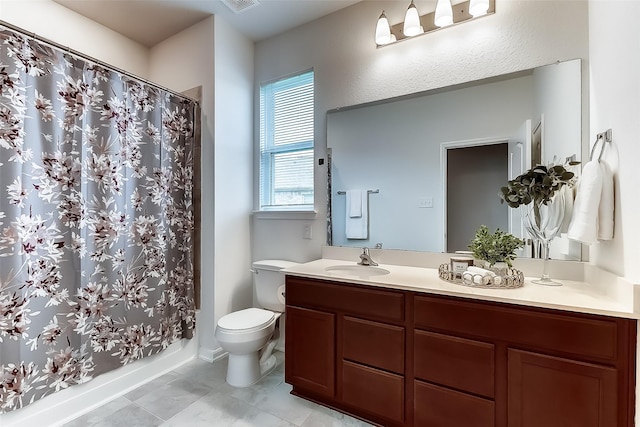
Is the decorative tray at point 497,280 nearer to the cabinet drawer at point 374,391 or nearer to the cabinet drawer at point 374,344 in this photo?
the cabinet drawer at point 374,344

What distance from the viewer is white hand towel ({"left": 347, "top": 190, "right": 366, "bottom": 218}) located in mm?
2221

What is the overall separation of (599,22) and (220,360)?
3207 millimetres

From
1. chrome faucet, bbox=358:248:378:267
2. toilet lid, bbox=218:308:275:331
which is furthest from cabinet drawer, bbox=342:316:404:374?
toilet lid, bbox=218:308:275:331

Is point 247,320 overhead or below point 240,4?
below

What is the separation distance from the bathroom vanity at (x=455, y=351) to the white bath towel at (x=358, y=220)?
375 millimetres

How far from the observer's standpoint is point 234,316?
219 centimetres

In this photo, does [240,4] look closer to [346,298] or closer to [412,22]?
[412,22]

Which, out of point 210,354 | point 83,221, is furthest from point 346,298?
point 83,221

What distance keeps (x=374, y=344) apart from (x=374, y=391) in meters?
0.26

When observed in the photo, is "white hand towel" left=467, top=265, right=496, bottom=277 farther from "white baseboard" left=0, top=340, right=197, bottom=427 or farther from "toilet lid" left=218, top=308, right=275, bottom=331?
"white baseboard" left=0, top=340, right=197, bottom=427

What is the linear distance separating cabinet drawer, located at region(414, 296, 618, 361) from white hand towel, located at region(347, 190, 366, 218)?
89 cm

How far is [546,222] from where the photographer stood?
153cm

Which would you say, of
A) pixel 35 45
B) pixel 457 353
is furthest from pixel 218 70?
pixel 457 353

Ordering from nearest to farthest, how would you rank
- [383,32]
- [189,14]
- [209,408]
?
1. [209,408]
2. [383,32]
3. [189,14]
